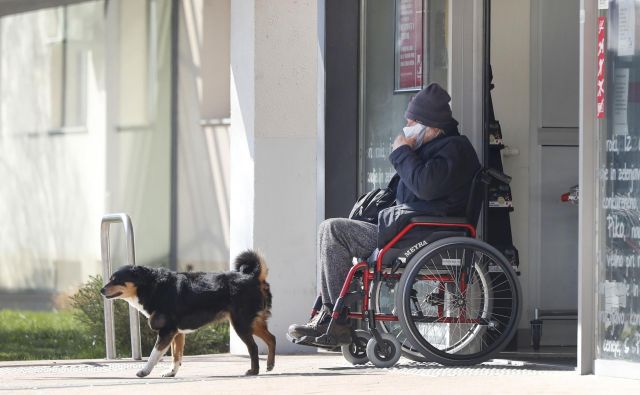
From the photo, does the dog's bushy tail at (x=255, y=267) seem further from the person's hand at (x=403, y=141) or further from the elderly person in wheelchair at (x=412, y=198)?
the person's hand at (x=403, y=141)

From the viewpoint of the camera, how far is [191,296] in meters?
8.90

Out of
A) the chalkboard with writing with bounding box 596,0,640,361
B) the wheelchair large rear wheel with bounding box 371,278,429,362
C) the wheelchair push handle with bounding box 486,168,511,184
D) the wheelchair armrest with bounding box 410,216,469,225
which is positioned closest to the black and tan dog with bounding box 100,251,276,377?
the wheelchair large rear wheel with bounding box 371,278,429,362

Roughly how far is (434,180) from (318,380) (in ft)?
4.47

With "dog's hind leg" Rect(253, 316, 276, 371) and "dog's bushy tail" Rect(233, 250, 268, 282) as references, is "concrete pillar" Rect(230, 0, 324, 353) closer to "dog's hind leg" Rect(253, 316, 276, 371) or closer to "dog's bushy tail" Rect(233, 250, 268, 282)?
"dog's hind leg" Rect(253, 316, 276, 371)

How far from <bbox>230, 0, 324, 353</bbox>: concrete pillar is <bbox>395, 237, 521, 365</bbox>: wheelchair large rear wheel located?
1.70 metres

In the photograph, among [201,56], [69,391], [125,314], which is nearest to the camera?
[69,391]

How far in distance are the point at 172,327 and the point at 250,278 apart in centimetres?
50

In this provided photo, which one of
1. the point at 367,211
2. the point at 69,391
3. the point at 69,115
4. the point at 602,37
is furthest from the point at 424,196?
the point at 69,115

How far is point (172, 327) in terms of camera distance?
8.92m

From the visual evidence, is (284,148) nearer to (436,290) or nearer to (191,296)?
(436,290)

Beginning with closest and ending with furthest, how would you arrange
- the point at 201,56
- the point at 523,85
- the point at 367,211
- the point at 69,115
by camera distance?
the point at 367,211 < the point at 523,85 < the point at 201,56 < the point at 69,115

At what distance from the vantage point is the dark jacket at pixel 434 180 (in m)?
9.16

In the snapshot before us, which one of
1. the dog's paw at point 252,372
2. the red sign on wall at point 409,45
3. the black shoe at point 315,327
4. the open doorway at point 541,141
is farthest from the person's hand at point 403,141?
the dog's paw at point 252,372

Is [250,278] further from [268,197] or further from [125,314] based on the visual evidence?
[125,314]
